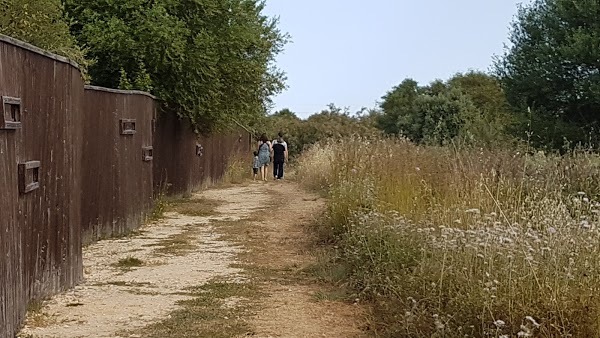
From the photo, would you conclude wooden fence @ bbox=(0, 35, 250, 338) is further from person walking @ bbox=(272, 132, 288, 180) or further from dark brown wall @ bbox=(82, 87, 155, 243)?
person walking @ bbox=(272, 132, 288, 180)

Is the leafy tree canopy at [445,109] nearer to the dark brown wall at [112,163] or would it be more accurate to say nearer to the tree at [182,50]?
the tree at [182,50]

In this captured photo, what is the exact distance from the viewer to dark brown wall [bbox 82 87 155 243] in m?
10.0

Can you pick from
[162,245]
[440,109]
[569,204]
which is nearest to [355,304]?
[569,204]

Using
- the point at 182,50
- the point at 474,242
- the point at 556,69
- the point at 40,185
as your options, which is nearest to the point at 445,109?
the point at 556,69

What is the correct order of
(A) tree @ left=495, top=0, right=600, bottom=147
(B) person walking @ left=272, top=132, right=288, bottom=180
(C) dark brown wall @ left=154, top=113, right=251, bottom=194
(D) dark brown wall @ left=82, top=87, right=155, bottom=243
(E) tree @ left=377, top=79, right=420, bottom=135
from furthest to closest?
(E) tree @ left=377, top=79, right=420, bottom=135 → (B) person walking @ left=272, top=132, right=288, bottom=180 → (A) tree @ left=495, top=0, right=600, bottom=147 → (C) dark brown wall @ left=154, top=113, right=251, bottom=194 → (D) dark brown wall @ left=82, top=87, right=155, bottom=243

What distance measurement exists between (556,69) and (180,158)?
507 inches

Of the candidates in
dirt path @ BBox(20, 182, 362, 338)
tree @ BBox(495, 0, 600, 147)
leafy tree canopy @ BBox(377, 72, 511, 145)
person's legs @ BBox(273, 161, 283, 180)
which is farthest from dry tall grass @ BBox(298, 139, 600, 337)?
person's legs @ BBox(273, 161, 283, 180)

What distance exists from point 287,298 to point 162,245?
3.78m

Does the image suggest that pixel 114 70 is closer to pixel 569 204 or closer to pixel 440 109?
pixel 569 204

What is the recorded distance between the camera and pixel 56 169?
702cm

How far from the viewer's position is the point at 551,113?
25.5 meters

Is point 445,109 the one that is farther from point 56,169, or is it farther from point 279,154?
point 56,169

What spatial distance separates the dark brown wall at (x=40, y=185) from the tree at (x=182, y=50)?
6815 millimetres

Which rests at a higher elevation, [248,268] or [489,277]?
[489,277]
